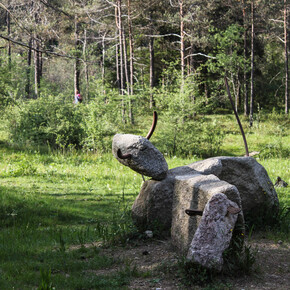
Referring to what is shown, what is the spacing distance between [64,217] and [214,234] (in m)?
3.96

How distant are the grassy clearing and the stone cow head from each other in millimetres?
924

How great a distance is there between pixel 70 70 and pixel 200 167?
50479 millimetres

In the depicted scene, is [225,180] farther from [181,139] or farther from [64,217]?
[181,139]

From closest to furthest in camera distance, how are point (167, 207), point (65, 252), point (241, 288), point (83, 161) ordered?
point (241, 288) < point (65, 252) < point (167, 207) < point (83, 161)

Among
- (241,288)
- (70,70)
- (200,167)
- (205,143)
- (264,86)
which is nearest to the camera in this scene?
(241,288)

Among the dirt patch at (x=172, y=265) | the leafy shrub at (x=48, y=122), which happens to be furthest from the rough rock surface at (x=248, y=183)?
the leafy shrub at (x=48, y=122)

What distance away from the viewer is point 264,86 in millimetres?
36281

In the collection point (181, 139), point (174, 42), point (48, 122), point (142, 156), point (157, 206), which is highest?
point (174, 42)

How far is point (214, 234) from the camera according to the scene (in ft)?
12.9

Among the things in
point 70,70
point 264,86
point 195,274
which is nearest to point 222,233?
point 195,274

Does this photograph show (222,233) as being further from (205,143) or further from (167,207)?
(205,143)

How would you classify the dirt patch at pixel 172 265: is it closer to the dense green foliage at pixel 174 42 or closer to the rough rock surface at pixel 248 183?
the rough rock surface at pixel 248 183

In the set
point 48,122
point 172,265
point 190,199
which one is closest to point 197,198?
point 190,199

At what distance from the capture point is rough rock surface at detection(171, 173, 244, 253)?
4363 millimetres
